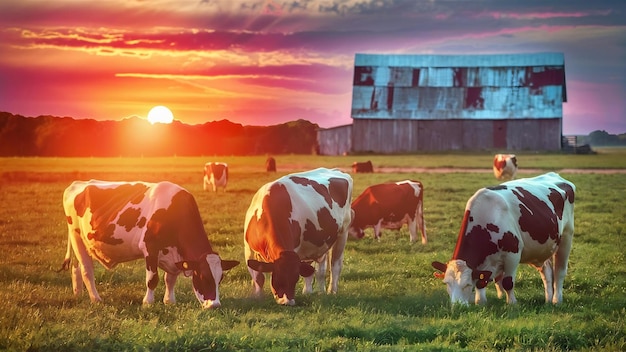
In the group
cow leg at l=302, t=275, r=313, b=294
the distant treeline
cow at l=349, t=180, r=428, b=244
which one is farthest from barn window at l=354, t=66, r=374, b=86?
cow leg at l=302, t=275, r=313, b=294

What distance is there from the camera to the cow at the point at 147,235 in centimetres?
957

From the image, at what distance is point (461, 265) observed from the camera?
31.0 ft

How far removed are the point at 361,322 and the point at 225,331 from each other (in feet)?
5.01

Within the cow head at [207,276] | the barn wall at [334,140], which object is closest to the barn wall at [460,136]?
the barn wall at [334,140]

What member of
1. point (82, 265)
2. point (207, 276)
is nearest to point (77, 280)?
point (82, 265)

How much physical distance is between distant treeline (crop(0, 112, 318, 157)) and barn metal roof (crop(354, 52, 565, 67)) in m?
7.52

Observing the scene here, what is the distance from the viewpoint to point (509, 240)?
9859mm

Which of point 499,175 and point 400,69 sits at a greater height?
point 400,69

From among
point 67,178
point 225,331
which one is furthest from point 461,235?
point 67,178

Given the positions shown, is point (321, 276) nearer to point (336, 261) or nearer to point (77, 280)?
point (336, 261)

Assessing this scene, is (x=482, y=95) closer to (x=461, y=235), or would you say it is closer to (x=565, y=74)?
(x=565, y=74)

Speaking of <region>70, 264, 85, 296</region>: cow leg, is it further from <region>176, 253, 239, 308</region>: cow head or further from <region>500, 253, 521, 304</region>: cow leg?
<region>500, 253, 521, 304</region>: cow leg

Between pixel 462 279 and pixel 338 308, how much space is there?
5.09 feet

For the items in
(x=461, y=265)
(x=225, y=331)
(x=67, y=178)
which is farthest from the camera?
(x=67, y=178)
